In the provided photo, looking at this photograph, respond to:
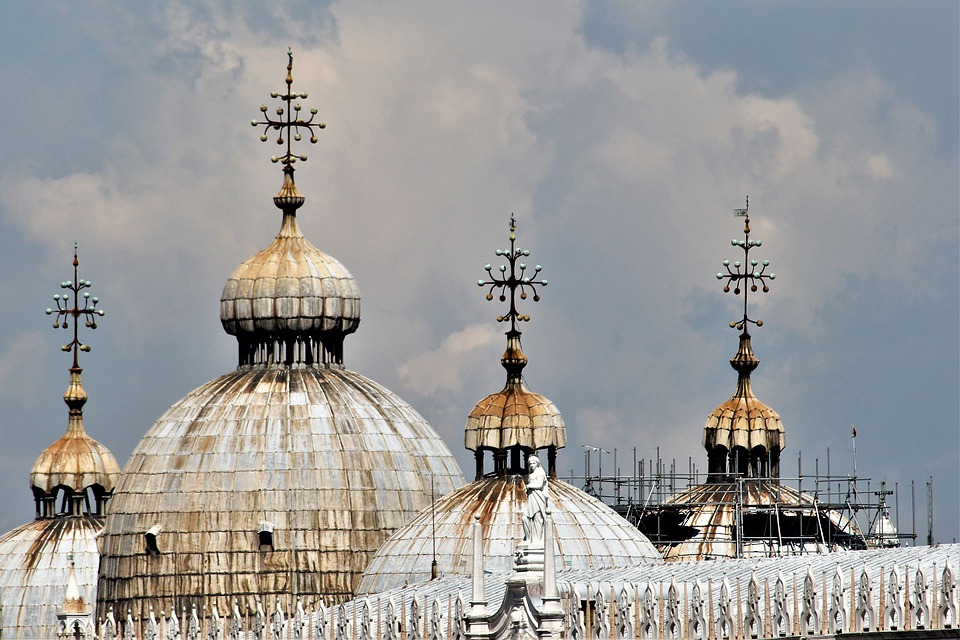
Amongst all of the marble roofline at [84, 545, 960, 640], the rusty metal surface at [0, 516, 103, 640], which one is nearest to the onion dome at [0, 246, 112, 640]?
the rusty metal surface at [0, 516, 103, 640]

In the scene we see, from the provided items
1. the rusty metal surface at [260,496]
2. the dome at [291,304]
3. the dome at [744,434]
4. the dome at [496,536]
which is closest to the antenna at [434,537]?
the dome at [496,536]

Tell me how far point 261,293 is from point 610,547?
24765 mm

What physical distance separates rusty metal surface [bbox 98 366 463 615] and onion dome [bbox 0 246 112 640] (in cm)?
1614

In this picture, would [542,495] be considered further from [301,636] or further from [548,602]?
[301,636]

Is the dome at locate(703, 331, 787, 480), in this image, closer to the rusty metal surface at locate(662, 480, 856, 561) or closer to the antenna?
the rusty metal surface at locate(662, 480, 856, 561)

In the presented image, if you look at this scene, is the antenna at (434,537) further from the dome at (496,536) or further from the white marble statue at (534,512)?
the white marble statue at (534,512)

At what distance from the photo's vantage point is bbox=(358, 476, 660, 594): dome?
4796 inches

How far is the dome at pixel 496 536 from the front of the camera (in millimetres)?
121812

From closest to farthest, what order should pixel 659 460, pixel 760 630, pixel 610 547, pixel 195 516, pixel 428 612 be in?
pixel 760 630
pixel 428 612
pixel 610 547
pixel 195 516
pixel 659 460

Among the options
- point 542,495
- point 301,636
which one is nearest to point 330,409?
point 301,636

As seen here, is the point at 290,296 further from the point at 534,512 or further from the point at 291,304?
the point at 534,512

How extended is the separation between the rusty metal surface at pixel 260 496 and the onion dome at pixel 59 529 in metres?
16.1

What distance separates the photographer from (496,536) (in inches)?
4798

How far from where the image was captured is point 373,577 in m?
126
